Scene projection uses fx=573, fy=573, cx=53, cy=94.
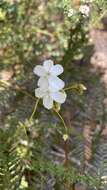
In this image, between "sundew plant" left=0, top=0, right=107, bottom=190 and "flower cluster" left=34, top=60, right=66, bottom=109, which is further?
"sundew plant" left=0, top=0, right=107, bottom=190

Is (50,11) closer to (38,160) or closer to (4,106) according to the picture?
(4,106)

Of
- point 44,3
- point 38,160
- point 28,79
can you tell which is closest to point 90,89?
point 28,79

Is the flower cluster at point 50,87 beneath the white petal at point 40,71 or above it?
beneath

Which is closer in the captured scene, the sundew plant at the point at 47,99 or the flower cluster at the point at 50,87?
the flower cluster at the point at 50,87

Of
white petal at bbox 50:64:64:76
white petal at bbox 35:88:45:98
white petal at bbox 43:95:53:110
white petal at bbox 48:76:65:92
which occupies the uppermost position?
white petal at bbox 50:64:64:76

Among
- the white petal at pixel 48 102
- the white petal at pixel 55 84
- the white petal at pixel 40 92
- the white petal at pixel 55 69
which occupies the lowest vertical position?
the white petal at pixel 48 102
